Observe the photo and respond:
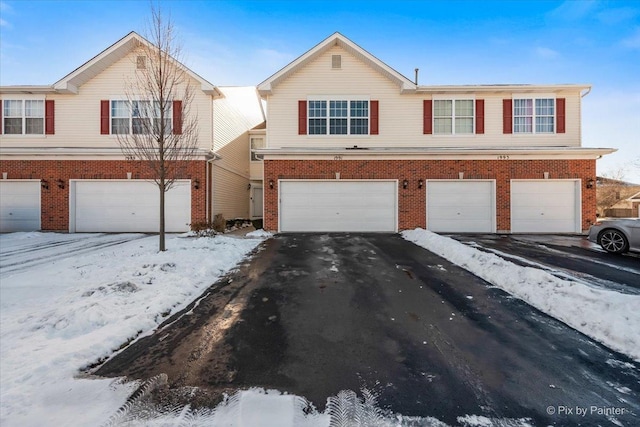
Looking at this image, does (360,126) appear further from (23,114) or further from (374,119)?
(23,114)

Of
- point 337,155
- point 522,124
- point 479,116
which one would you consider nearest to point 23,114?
point 337,155

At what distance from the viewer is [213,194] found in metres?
13.4

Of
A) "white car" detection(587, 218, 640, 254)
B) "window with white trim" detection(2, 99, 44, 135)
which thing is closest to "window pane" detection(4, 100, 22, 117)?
"window with white trim" detection(2, 99, 44, 135)

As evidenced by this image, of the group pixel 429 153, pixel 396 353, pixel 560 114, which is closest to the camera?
pixel 396 353

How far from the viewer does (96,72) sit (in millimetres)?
13188

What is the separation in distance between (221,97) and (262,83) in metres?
2.67

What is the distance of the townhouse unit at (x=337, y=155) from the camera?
40.2ft

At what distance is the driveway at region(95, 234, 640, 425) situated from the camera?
7.82ft

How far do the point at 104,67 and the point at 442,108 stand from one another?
15832 mm

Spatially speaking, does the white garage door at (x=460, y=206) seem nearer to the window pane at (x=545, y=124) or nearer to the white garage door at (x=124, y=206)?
the window pane at (x=545, y=124)

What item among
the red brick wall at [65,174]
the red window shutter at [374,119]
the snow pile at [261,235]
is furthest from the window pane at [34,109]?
the red window shutter at [374,119]

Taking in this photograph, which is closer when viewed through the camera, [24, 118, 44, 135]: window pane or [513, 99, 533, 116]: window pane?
[513, 99, 533, 116]: window pane

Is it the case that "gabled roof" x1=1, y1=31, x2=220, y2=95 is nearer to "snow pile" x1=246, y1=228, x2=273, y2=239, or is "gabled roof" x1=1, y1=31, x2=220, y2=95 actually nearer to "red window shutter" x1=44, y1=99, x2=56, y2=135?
"red window shutter" x1=44, y1=99, x2=56, y2=135

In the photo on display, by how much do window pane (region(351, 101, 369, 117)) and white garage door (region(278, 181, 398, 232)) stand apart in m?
3.23
